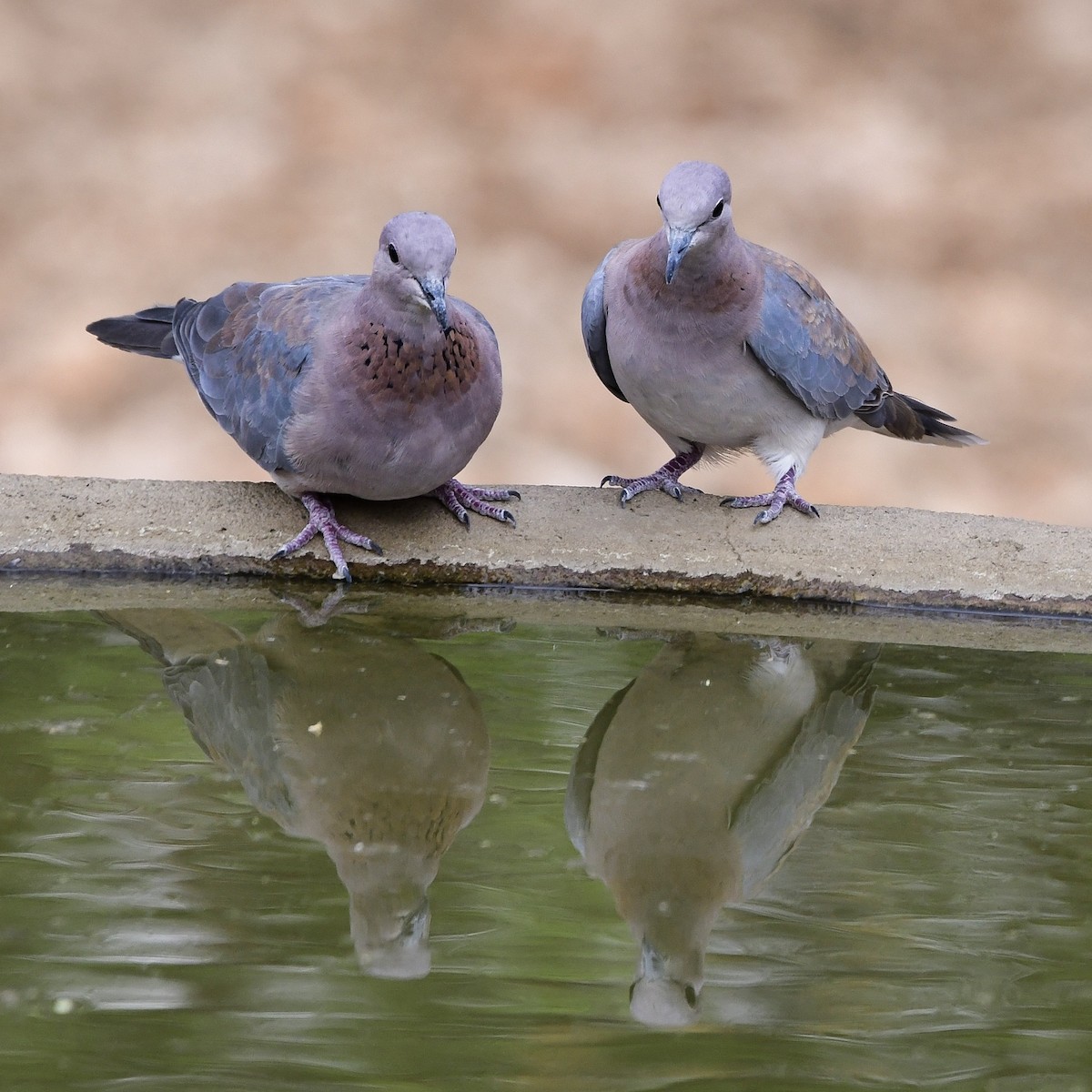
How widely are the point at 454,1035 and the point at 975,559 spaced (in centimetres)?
227

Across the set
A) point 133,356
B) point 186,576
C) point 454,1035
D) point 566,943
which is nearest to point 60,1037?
point 454,1035

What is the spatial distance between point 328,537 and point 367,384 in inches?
15.0

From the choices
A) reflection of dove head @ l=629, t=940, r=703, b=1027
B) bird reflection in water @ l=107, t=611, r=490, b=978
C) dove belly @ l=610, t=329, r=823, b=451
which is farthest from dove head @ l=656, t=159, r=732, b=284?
reflection of dove head @ l=629, t=940, r=703, b=1027

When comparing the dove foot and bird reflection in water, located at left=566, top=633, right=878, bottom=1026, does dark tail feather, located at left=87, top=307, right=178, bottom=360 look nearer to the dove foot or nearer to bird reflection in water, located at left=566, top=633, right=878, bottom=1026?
the dove foot

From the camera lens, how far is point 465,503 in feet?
12.4

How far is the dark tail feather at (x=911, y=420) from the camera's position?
4445mm

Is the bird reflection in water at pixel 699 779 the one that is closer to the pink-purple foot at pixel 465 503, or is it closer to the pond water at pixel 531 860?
the pond water at pixel 531 860

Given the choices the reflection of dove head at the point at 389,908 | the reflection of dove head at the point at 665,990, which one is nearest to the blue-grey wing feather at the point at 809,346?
the reflection of dove head at the point at 389,908

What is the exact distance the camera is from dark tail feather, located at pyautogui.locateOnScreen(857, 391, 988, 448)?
4.45 metres

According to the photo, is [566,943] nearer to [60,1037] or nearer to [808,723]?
[60,1037]

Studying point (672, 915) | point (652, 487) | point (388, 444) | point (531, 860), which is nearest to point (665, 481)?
point (652, 487)

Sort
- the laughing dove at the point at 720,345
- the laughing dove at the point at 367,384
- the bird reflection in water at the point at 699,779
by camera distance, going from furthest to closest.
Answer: the laughing dove at the point at 720,345, the laughing dove at the point at 367,384, the bird reflection in water at the point at 699,779

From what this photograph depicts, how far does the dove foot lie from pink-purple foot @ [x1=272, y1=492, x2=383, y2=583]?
66 centimetres

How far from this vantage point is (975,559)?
12.0 ft
